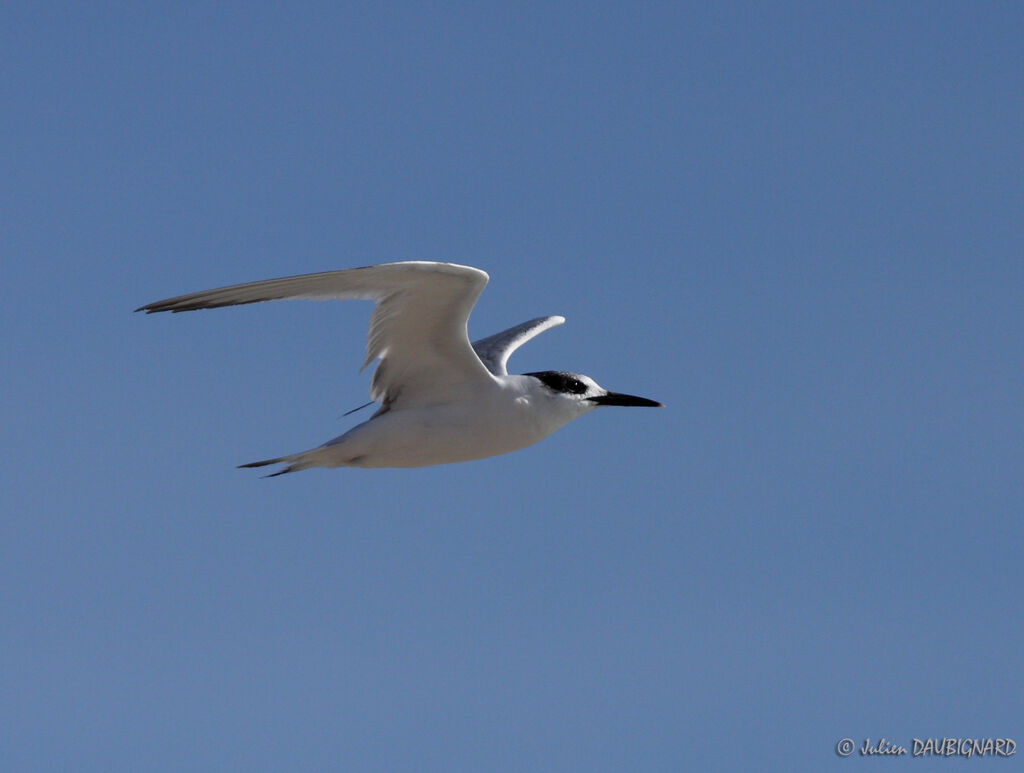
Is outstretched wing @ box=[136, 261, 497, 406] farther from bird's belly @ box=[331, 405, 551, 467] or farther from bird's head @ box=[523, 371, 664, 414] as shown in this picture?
bird's head @ box=[523, 371, 664, 414]

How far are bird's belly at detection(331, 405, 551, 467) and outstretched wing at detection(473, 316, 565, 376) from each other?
1176 millimetres

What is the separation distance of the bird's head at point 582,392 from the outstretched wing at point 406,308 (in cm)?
87

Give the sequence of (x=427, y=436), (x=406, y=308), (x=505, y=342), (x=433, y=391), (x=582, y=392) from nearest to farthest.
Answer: (x=406, y=308) → (x=427, y=436) → (x=433, y=391) → (x=582, y=392) → (x=505, y=342)

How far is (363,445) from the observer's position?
12070mm

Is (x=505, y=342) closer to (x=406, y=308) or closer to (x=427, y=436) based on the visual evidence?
(x=427, y=436)

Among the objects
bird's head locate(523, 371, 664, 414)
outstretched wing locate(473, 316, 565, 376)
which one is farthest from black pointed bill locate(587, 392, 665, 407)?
outstretched wing locate(473, 316, 565, 376)

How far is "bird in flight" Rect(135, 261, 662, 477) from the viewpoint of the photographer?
1140cm

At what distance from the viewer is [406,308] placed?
1159 cm

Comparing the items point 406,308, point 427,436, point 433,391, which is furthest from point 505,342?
point 406,308

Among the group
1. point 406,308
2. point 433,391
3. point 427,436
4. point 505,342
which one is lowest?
point 427,436

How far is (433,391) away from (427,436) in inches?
17.3

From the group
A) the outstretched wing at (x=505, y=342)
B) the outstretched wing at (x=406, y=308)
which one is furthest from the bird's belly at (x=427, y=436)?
the outstretched wing at (x=505, y=342)

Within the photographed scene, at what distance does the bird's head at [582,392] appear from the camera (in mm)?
12891

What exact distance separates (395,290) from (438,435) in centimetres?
144
